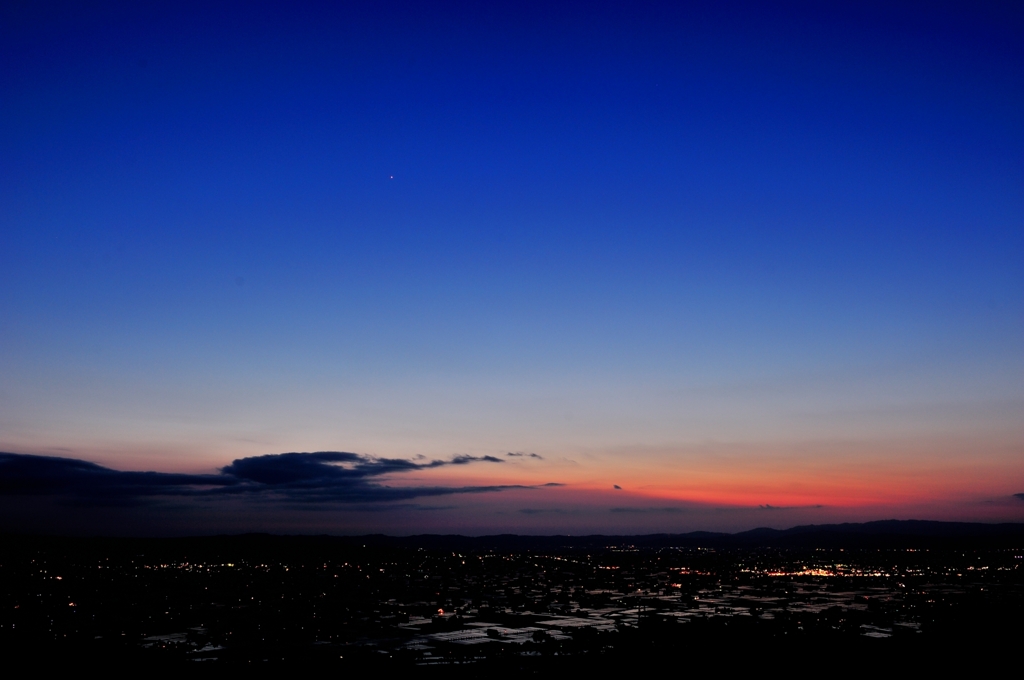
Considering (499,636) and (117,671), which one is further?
(499,636)

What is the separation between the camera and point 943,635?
39.7 metres

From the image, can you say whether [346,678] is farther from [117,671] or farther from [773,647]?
[773,647]

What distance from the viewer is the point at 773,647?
35562mm

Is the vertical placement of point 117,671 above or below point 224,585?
above

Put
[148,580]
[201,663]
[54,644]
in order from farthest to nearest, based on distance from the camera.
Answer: [148,580] < [54,644] < [201,663]

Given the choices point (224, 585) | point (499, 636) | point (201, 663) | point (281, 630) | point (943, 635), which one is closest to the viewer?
point (201, 663)

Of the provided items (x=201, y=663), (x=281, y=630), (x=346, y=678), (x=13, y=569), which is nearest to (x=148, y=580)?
(x=13, y=569)

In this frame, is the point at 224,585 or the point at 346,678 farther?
→ the point at 224,585

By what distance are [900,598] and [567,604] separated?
31.1 meters

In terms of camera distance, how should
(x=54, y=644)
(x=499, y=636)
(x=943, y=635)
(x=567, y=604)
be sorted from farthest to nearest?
(x=567, y=604), (x=499, y=636), (x=943, y=635), (x=54, y=644)

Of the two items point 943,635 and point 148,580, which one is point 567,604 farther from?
point 148,580

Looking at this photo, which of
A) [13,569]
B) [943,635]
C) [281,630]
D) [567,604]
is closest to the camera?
[943,635]

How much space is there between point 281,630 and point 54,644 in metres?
13.4

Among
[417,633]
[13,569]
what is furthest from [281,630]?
[13,569]
